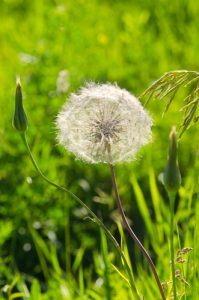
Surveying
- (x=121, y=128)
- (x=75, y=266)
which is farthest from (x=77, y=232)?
(x=121, y=128)

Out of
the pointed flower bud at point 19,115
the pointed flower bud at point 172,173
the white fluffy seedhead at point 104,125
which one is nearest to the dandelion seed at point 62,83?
the white fluffy seedhead at point 104,125

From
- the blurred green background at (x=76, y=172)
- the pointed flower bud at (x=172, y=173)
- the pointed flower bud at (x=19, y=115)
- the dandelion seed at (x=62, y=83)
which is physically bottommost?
the blurred green background at (x=76, y=172)

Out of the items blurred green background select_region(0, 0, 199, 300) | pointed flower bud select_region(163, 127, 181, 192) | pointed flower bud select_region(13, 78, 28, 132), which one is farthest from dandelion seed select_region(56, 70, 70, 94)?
pointed flower bud select_region(163, 127, 181, 192)

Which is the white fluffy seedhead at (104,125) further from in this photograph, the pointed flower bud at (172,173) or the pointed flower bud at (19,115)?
the pointed flower bud at (172,173)

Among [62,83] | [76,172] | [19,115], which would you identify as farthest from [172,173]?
[76,172]

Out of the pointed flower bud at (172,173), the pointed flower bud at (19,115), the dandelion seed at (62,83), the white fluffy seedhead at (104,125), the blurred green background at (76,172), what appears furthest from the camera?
the dandelion seed at (62,83)

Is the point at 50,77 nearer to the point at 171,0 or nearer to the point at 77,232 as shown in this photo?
the point at 77,232
